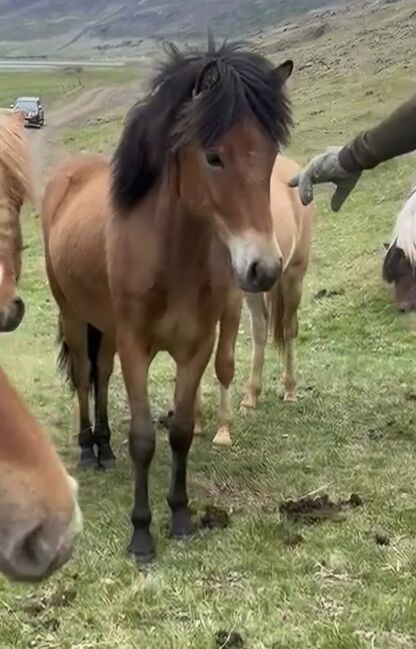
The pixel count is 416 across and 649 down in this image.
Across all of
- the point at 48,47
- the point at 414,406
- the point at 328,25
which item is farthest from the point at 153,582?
the point at 48,47

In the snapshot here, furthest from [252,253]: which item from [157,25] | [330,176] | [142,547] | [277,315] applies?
[157,25]

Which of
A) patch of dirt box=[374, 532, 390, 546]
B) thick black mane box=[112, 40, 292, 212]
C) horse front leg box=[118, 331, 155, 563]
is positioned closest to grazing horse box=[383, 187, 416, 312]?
thick black mane box=[112, 40, 292, 212]

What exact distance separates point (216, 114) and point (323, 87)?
33029 mm

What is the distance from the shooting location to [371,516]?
5180 millimetres

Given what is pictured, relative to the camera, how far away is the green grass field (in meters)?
3.98

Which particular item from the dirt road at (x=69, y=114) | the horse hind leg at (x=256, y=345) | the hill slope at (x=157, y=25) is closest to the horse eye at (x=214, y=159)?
the dirt road at (x=69, y=114)

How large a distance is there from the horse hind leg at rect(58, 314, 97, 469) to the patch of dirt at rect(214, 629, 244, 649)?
8.38 feet

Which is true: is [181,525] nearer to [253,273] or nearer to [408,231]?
[253,273]

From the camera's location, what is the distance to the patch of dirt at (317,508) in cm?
517

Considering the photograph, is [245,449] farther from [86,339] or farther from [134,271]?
[134,271]

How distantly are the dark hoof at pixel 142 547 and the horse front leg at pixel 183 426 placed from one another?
19cm

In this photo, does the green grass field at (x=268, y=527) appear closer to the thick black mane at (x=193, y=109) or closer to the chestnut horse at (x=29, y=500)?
the thick black mane at (x=193, y=109)

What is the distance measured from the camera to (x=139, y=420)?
4961mm

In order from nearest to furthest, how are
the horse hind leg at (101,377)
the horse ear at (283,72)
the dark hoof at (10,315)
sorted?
the dark hoof at (10,315), the horse ear at (283,72), the horse hind leg at (101,377)
